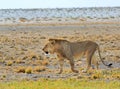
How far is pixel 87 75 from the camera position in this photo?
20.5 metres

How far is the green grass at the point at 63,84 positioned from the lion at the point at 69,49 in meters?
2.54

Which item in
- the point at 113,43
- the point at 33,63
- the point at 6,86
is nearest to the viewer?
the point at 6,86

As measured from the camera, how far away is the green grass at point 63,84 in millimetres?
17094

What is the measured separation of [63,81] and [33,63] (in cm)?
838

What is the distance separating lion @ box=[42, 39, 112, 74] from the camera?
69.7 ft

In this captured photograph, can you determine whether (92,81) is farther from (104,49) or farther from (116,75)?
(104,49)

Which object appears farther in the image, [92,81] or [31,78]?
[31,78]

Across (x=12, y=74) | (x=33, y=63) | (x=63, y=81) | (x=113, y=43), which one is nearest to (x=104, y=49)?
(x=113, y=43)

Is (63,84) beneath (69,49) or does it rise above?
beneath

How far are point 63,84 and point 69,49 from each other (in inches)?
151

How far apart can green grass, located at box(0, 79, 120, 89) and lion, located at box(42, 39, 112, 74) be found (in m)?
2.54

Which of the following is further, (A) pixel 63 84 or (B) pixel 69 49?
(B) pixel 69 49

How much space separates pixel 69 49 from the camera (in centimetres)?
2136

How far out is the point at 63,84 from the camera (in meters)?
17.7
